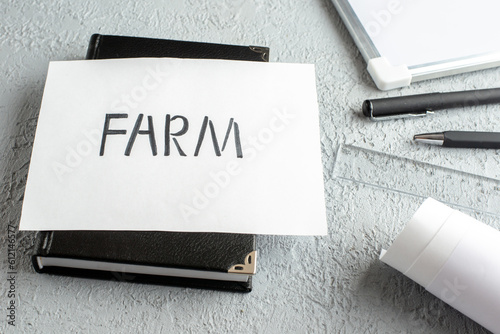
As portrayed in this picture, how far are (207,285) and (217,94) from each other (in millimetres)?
168

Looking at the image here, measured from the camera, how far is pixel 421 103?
0.40 metres

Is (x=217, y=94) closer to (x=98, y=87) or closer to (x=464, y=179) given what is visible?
(x=98, y=87)

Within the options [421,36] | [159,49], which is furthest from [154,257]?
[421,36]

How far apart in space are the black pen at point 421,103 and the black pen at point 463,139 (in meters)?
0.03

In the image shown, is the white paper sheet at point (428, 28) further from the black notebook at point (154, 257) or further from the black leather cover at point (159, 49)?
the black notebook at point (154, 257)

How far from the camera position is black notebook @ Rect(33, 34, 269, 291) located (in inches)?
12.5

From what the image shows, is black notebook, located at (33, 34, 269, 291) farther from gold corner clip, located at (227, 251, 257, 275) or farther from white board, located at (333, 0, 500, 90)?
white board, located at (333, 0, 500, 90)

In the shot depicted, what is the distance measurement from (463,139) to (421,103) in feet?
0.16

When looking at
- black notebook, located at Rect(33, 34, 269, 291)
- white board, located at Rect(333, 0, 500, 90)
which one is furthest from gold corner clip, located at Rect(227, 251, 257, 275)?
white board, located at Rect(333, 0, 500, 90)

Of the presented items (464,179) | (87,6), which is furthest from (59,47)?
(464,179)

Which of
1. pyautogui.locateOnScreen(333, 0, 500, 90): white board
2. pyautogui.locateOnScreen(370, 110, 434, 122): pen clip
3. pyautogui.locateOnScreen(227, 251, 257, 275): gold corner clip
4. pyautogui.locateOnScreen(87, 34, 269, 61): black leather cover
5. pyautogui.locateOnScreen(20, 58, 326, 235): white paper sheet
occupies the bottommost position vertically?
pyautogui.locateOnScreen(227, 251, 257, 275): gold corner clip

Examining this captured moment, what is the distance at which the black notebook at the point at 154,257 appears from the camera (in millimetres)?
317

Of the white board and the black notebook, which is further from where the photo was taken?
the white board

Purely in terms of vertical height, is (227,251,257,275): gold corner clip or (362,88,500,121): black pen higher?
(362,88,500,121): black pen
